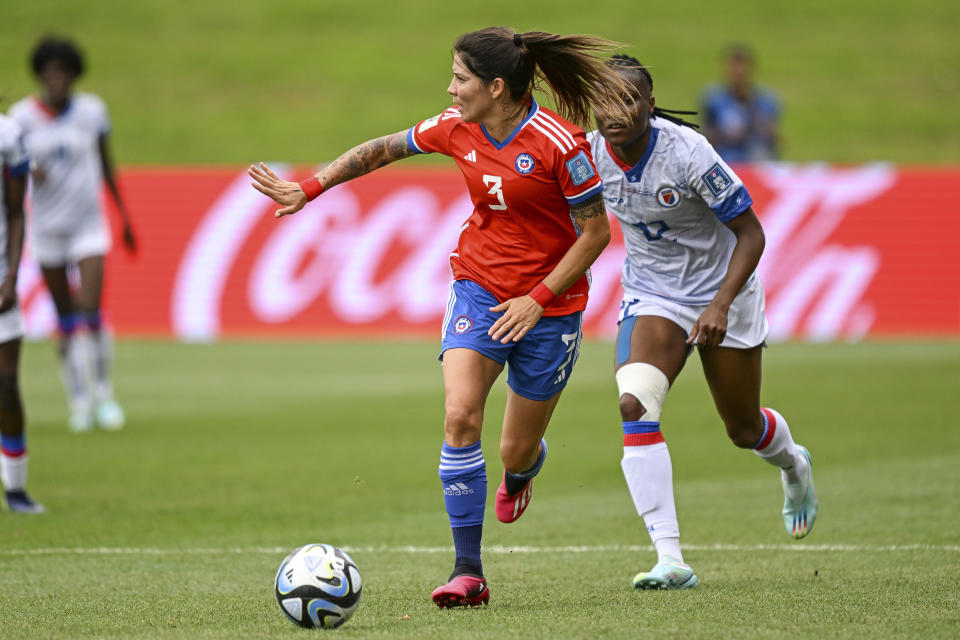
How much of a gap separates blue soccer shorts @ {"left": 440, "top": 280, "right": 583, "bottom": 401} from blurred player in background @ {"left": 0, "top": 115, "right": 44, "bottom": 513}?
3241 mm

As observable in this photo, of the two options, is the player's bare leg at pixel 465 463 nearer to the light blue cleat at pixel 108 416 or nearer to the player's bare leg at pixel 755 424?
the player's bare leg at pixel 755 424

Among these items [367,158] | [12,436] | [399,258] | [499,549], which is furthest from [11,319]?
[399,258]

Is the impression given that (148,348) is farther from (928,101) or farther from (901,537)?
(928,101)

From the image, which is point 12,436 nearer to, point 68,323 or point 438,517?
point 438,517

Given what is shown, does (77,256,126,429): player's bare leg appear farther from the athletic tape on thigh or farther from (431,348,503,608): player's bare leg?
(431,348,503,608): player's bare leg

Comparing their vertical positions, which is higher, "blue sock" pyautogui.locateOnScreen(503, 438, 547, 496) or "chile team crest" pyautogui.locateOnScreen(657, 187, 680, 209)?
"chile team crest" pyautogui.locateOnScreen(657, 187, 680, 209)

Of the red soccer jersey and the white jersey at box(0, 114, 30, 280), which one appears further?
the white jersey at box(0, 114, 30, 280)

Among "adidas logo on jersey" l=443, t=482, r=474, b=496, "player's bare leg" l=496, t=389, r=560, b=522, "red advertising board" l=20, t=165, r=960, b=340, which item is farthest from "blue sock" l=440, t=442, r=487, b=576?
"red advertising board" l=20, t=165, r=960, b=340

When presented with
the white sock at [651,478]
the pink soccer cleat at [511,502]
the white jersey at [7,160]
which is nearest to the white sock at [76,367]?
the white jersey at [7,160]

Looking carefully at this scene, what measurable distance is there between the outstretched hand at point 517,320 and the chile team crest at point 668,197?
114cm

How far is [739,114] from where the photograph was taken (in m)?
17.1

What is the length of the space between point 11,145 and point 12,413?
1605 millimetres

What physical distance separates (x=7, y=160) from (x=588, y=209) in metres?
3.98

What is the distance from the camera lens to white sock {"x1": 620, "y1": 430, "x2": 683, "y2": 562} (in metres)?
6.40
